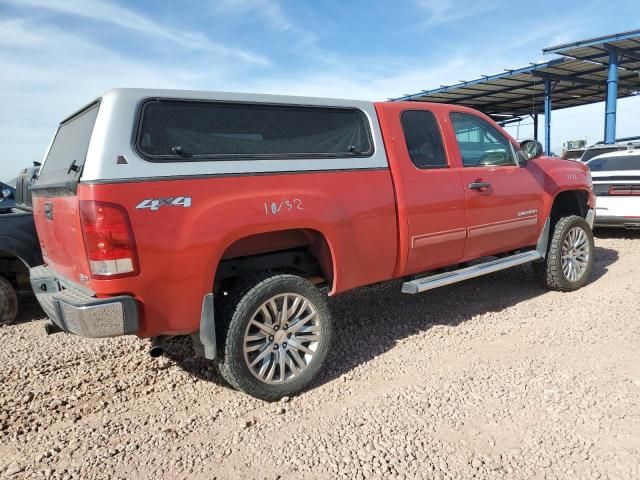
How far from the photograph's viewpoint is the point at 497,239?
15.3 feet

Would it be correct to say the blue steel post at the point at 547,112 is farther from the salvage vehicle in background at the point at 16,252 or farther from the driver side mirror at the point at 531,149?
the salvage vehicle in background at the point at 16,252

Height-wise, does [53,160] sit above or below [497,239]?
above

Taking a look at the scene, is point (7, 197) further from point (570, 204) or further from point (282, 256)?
point (570, 204)

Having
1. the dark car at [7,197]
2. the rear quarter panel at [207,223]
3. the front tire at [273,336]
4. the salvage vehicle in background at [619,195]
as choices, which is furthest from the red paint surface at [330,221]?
the salvage vehicle in background at [619,195]

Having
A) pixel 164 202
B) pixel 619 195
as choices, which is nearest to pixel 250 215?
pixel 164 202

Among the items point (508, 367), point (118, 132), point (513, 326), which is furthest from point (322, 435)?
point (513, 326)

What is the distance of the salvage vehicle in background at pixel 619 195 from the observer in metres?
7.57

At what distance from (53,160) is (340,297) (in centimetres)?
312

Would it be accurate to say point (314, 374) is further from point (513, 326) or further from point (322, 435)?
point (513, 326)

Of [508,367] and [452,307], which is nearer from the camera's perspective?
[508,367]

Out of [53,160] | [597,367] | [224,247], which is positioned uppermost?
[53,160]

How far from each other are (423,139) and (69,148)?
9.09 ft

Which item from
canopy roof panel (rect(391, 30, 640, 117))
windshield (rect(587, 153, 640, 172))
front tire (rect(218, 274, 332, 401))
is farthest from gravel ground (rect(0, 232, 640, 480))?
Answer: canopy roof panel (rect(391, 30, 640, 117))

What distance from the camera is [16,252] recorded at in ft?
15.4
